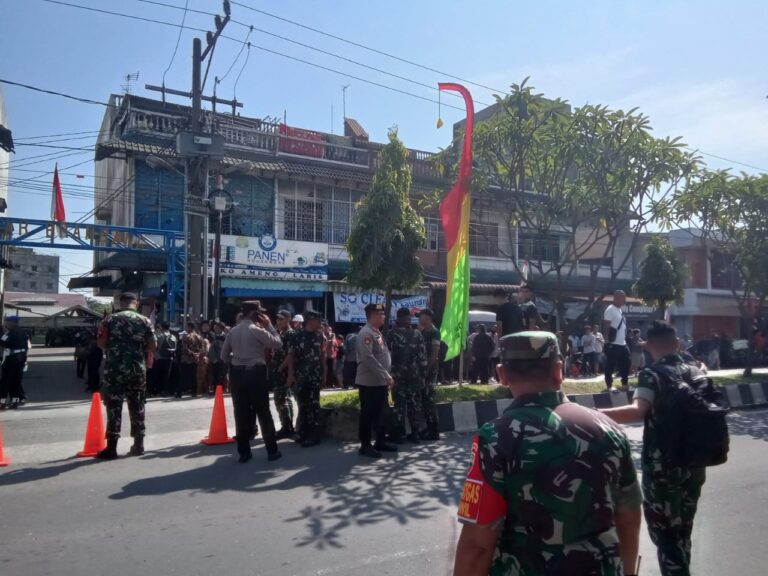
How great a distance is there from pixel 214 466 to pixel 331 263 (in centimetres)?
1672

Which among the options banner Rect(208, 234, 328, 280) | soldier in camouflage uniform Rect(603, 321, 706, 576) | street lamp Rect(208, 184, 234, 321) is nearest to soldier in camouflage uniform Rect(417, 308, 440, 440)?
soldier in camouflage uniform Rect(603, 321, 706, 576)

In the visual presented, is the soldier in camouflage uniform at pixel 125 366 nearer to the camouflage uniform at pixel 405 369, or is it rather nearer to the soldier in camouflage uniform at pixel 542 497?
the camouflage uniform at pixel 405 369

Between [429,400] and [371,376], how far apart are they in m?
1.54

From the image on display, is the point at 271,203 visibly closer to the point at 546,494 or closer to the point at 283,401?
the point at 283,401

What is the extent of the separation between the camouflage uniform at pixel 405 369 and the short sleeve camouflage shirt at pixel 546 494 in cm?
668

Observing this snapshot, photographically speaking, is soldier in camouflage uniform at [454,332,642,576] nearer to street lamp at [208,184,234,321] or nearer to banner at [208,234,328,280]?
street lamp at [208,184,234,321]

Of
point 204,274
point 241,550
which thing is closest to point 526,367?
point 241,550

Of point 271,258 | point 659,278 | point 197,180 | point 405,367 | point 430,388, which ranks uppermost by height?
point 197,180

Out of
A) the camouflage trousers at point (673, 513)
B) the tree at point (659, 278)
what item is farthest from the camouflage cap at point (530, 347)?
the tree at point (659, 278)

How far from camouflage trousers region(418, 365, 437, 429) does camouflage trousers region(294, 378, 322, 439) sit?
1402mm

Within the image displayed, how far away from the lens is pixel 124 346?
8141mm

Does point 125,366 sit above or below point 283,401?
above

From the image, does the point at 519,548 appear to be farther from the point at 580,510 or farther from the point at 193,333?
the point at 193,333

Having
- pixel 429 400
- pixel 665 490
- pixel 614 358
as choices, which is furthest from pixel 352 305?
pixel 665 490
